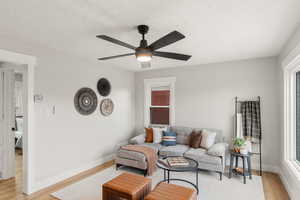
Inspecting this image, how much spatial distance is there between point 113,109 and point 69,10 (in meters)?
3.03

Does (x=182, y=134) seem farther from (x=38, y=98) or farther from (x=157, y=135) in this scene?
(x=38, y=98)

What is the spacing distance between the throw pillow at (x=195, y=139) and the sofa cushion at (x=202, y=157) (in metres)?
0.19

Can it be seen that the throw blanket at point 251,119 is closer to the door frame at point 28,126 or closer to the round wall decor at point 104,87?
the round wall decor at point 104,87

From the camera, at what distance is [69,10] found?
6.15 feet

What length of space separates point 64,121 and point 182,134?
2.80 meters

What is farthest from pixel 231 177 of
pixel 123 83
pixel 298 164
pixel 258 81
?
pixel 123 83

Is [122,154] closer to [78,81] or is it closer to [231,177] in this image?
[78,81]

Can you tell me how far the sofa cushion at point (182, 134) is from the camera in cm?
427

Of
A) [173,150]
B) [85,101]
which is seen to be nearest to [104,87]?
[85,101]

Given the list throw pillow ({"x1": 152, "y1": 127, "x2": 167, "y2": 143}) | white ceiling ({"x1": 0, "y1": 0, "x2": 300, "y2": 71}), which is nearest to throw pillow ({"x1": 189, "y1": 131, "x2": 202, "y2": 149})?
throw pillow ({"x1": 152, "y1": 127, "x2": 167, "y2": 143})

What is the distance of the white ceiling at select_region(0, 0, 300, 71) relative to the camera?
177cm

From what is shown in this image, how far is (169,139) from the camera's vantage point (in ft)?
13.8

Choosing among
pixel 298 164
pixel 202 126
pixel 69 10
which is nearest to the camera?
pixel 69 10

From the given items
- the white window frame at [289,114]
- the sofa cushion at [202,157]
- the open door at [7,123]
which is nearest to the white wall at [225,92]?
the white window frame at [289,114]
